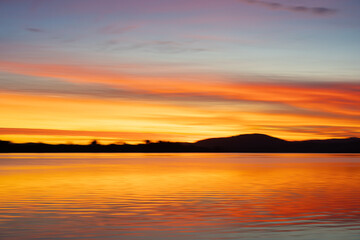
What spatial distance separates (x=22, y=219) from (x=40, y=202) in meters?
6.06

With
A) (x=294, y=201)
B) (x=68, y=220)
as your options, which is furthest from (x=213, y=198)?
(x=68, y=220)

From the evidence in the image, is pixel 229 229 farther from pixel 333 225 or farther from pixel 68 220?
pixel 68 220

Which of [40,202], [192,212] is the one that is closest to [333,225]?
[192,212]

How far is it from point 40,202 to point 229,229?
12.2 metres

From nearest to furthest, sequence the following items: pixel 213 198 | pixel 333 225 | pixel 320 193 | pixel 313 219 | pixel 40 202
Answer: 1. pixel 333 225
2. pixel 313 219
3. pixel 40 202
4. pixel 213 198
5. pixel 320 193

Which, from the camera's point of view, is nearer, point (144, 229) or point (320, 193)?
point (144, 229)

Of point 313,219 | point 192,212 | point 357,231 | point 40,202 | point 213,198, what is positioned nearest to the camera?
point 357,231

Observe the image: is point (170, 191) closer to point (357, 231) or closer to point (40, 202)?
point (40, 202)

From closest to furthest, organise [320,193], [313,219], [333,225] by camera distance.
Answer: [333,225], [313,219], [320,193]

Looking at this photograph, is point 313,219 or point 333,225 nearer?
point 333,225

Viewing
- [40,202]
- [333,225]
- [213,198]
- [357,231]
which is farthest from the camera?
[213,198]

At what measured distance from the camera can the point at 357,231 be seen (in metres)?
17.5

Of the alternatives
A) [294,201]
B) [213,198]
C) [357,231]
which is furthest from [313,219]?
[213,198]

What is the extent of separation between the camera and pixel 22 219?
19797 millimetres
